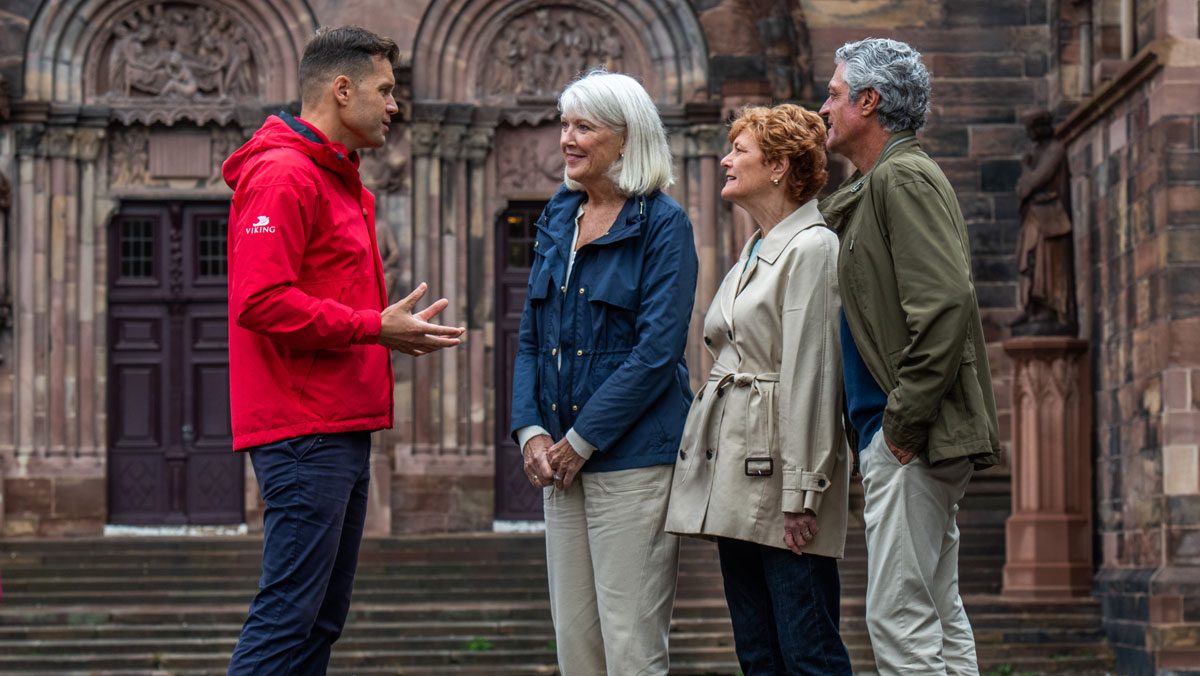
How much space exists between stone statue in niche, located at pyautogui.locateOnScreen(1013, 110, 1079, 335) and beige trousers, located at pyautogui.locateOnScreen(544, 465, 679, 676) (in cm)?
992

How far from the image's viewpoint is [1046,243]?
14.8 metres

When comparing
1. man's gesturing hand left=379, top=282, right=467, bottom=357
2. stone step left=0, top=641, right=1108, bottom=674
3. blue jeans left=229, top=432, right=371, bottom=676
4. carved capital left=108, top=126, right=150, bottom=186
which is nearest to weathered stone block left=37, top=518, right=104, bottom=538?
carved capital left=108, top=126, right=150, bottom=186

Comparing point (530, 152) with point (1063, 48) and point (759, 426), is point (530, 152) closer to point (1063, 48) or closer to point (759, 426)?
point (1063, 48)

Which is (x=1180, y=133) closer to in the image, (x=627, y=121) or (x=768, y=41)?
(x=768, y=41)

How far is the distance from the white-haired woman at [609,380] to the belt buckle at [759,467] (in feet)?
0.77

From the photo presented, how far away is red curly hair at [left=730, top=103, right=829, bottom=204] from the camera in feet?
17.7

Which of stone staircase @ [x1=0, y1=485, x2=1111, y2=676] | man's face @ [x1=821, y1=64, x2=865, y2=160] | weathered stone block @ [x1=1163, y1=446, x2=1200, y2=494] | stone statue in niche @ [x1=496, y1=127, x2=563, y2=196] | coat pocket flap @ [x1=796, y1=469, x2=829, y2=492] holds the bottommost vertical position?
stone staircase @ [x1=0, y1=485, x2=1111, y2=676]

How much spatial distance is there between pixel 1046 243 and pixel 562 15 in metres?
4.90

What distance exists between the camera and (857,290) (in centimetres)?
507

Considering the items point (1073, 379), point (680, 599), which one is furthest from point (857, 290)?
point (1073, 379)

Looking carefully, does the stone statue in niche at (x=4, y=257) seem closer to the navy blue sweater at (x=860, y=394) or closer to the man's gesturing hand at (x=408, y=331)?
the man's gesturing hand at (x=408, y=331)

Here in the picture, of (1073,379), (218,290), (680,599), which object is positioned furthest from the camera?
(218,290)

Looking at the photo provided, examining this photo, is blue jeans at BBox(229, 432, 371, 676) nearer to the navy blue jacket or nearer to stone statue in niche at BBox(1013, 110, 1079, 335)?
the navy blue jacket

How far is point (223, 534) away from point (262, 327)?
12.1 metres
